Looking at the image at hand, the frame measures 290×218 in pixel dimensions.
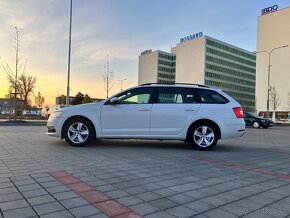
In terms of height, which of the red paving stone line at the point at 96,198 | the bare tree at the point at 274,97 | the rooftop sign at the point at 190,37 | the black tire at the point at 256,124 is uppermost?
the rooftop sign at the point at 190,37

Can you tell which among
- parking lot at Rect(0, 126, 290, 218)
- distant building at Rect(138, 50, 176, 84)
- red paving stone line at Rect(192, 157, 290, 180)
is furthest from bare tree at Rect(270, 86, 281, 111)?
parking lot at Rect(0, 126, 290, 218)

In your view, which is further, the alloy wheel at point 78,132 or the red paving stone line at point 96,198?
the alloy wheel at point 78,132

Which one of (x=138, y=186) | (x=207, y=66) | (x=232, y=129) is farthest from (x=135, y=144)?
(x=207, y=66)

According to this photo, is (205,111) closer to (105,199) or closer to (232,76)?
(105,199)

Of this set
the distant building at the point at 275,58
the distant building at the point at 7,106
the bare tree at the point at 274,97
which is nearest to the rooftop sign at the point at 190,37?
the distant building at the point at 275,58

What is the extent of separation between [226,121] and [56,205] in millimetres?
5695

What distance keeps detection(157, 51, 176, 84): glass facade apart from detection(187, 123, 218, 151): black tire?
12733 cm

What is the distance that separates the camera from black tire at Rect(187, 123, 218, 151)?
7.98m

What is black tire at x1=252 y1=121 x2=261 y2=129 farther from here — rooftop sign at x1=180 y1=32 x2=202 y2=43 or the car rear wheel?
rooftop sign at x1=180 y1=32 x2=202 y2=43

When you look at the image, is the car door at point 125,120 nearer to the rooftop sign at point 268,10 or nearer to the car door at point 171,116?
the car door at point 171,116

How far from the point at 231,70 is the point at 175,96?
128 meters

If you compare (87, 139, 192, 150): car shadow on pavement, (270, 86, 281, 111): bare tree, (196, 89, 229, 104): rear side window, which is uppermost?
(270, 86, 281, 111): bare tree

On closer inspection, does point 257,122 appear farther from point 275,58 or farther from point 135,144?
point 275,58

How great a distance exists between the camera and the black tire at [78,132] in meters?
7.87
